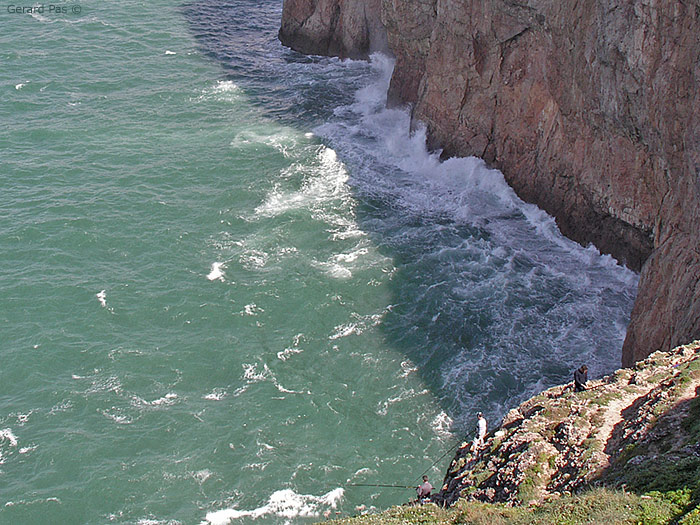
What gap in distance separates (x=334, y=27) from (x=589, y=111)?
34.0 metres

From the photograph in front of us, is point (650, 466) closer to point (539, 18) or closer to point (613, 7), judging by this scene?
point (613, 7)

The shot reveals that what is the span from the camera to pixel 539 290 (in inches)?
1672

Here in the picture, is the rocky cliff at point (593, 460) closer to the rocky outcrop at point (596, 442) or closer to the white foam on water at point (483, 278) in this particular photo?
the rocky outcrop at point (596, 442)

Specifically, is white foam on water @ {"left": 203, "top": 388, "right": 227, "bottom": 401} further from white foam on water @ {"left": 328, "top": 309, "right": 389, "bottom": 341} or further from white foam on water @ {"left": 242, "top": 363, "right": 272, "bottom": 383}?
white foam on water @ {"left": 328, "top": 309, "right": 389, "bottom": 341}

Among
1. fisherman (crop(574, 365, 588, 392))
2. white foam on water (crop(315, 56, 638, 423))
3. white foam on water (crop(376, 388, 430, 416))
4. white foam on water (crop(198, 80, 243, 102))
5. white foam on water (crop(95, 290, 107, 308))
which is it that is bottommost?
white foam on water (crop(95, 290, 107, 308))

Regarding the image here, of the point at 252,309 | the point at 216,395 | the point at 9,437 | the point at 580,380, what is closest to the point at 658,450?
the point at 580,380

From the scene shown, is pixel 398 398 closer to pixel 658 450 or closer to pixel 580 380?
pixel 580 380

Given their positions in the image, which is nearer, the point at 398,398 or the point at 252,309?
the point at 398,398

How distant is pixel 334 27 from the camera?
7025cm

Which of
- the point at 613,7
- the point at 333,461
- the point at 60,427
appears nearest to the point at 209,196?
the point at 60,427

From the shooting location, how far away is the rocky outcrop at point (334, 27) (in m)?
67.0

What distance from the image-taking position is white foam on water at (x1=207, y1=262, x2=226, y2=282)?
4372cm

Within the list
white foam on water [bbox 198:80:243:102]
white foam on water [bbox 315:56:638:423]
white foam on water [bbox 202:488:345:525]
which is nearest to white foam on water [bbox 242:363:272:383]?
white foam on water [bbox 315:56:638:423]

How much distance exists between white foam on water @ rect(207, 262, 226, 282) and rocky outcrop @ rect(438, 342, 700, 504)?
2027 centimetres
